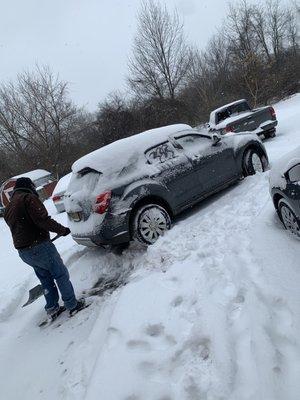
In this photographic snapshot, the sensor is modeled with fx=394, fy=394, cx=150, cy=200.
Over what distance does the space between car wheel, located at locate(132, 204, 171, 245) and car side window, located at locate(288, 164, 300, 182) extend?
2286 millimetres

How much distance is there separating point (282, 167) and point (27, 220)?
3.24 meters

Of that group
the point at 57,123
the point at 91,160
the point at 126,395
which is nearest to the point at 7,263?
the point at 91,160

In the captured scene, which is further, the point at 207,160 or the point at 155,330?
the point at 207,160

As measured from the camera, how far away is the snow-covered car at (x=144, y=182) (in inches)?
237

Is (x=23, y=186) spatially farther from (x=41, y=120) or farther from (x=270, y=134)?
(x=41, y=120)

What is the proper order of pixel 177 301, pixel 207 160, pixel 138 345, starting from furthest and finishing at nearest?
pixel 207 160
pixel 177 301
pixel 138 345

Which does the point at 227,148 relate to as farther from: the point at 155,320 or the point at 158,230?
the point at 155,320

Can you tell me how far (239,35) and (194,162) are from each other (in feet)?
102

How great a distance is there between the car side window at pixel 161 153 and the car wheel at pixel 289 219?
94.6 inches

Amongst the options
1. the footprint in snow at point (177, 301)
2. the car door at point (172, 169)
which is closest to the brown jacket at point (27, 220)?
the footprint in snow at point (177, 301)

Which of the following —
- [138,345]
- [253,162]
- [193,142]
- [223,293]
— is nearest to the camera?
[138,345]

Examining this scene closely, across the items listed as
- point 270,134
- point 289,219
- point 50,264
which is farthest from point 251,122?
point 50,264

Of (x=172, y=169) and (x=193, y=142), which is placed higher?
(x=193, y=142)

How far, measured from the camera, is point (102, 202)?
5949 millimetres
